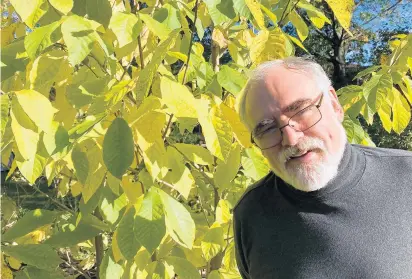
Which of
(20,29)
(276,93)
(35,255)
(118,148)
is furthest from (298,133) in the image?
(20,29)

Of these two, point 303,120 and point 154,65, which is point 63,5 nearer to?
point 154,65

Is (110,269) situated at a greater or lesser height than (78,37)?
lesser

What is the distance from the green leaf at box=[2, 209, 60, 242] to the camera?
4.26 ft

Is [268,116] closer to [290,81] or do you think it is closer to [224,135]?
[290,81]

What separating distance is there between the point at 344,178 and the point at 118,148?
0.63 meters

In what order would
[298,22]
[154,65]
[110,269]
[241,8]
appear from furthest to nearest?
[298,22] < [110,269] < [241,8] < [154,65]

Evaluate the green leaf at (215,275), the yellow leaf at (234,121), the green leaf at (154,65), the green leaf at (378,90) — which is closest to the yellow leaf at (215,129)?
the yellow leaf at (234,121)

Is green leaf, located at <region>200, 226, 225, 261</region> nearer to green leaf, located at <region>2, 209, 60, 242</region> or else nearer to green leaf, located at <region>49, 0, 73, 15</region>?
green leaf, located at <region>2, 209, 60, 242</region>

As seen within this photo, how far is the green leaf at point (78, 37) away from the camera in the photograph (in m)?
0.91

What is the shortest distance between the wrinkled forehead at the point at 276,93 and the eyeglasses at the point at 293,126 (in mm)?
29

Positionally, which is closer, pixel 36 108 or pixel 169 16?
pixel 36 108

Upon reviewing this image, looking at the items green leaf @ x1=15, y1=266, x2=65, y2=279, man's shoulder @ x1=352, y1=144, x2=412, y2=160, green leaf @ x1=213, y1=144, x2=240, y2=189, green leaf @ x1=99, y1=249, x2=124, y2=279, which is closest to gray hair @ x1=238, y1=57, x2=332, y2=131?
green leaf @ x1=213, y1=144, x2=240, y2=189

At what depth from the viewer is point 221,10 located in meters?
1.02

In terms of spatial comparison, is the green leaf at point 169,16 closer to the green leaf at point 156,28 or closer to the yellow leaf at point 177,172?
the green leaf at point 156,28
